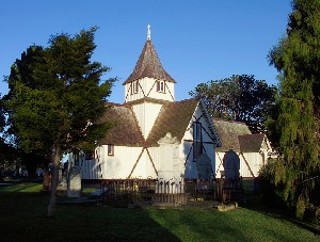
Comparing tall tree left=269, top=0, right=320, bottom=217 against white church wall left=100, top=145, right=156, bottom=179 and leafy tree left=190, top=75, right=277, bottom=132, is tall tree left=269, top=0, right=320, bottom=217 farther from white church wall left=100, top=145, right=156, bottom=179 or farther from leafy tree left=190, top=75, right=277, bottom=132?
leafy tree left=190, top=75, right=277, bottom=132

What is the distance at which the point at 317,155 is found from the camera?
1356 centimetres

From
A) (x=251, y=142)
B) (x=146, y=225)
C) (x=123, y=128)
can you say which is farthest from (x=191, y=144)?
(x=146, y=225)

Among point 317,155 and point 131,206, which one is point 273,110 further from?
point 131,206

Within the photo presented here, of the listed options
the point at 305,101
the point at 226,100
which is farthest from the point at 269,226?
the point at 226,100

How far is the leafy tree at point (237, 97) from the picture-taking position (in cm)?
9338

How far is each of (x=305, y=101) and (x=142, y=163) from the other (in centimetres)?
3325

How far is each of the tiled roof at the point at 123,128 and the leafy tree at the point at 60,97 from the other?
24707 mm

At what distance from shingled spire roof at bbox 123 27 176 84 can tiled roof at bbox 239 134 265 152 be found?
1630 centimetres

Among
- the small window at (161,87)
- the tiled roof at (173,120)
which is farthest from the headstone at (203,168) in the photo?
the small window at (161,87)

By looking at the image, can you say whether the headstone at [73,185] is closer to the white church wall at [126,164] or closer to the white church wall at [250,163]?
the white church wall at [126,164]

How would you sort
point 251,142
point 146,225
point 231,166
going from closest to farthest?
point 146,225, point 231,166, point 251,142

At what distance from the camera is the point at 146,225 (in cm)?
1523

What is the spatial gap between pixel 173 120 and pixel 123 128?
17.8ft

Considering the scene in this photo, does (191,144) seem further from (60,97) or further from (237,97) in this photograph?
(237,97)
